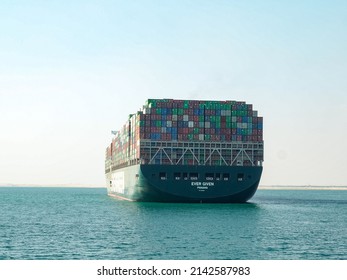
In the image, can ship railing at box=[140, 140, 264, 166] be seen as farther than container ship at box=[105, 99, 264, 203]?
Yes

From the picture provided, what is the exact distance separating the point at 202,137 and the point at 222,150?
4165 mm

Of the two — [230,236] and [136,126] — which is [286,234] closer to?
[230,236]

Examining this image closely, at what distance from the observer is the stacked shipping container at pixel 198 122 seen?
334 feet

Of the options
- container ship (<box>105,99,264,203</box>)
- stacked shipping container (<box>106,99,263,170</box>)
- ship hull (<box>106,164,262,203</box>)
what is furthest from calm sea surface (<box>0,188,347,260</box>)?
stacked shipping container (<box>106,99,263,170</box>)

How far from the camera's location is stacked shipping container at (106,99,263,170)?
10194 centimetres

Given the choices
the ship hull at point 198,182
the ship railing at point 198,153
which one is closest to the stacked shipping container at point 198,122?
the ship railing at point 198,153

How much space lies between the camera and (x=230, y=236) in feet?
187

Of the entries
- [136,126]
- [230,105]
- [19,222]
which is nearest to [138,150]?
[136,126]

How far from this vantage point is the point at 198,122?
102875 millimetres

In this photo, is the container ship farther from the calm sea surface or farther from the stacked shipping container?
the calm sea surface

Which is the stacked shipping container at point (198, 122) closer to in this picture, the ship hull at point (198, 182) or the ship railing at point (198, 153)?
the ship railing at point (198, 153)

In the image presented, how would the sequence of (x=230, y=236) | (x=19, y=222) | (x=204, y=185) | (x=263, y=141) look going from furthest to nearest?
(x=263, y=141) < (x=204, y=185) < (x=19, y=222) < (x=230, y=236)

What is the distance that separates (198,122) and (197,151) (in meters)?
5.75

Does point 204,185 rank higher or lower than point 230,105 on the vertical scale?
lower
